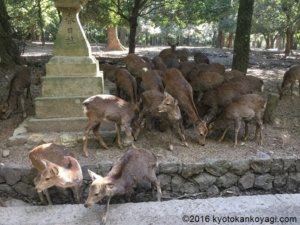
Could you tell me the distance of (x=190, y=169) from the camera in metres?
6.06

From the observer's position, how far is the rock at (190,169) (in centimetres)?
605

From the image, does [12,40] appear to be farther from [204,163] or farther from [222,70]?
[204,163]

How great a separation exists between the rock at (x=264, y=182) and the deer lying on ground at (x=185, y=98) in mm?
1022

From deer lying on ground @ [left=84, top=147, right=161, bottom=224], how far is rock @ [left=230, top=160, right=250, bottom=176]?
1467 mm

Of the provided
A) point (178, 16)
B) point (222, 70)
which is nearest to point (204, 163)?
point (222, 70)

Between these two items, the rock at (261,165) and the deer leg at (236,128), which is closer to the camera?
the rock at (261,165)

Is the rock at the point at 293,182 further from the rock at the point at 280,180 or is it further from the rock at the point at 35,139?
the rock at the point at 35,139

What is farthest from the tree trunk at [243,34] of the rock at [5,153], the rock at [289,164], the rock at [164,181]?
the rock at [5,153]

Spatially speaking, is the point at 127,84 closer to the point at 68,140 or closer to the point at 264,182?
the point at 68,140

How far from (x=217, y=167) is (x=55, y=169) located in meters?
2.52

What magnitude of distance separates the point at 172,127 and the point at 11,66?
6.34m

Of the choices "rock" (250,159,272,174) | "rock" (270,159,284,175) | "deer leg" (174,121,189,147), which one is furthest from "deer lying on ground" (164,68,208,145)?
"rock" (270,159,284,175)

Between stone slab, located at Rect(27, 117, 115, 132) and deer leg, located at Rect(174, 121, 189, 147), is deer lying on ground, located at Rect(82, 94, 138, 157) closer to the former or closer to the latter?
stone slab, located at Rect(27, 117, 115, 132)
